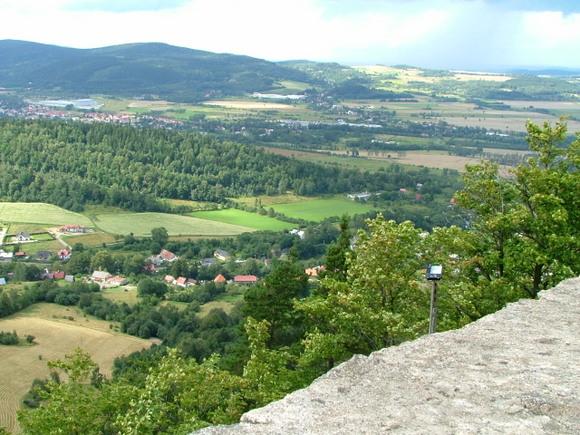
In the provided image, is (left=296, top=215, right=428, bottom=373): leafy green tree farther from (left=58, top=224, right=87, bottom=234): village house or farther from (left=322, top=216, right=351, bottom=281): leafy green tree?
(left=58, top=224, right=87, bottom=234): village house

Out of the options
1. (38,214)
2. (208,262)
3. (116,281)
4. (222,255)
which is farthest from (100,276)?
(38,214)

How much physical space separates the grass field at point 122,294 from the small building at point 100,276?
90.5 inches

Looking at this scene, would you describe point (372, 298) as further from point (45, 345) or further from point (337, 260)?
point (45, 345)

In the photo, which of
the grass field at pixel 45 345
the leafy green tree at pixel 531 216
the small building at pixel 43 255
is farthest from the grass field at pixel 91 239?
the leafy green tree at pixel 531 216

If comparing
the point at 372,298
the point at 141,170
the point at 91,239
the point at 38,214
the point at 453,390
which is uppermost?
the point at 453,390

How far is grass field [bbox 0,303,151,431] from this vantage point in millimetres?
38906

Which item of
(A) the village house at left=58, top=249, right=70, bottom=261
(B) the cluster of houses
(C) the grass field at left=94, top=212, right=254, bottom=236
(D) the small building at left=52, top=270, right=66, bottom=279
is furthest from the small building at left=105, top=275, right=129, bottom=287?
(C) the grass field at left=94, top=212, right=254, bottom=236

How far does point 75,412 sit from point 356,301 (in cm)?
736

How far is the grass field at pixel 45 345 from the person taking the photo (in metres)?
38.9

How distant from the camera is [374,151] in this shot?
136m

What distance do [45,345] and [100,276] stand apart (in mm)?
21218

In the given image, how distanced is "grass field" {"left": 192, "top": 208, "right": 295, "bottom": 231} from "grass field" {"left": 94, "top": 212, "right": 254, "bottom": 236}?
67.9 inches

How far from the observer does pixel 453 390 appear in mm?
7824

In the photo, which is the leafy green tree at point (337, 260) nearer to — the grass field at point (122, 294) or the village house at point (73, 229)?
the grass field at point (122, 294)
